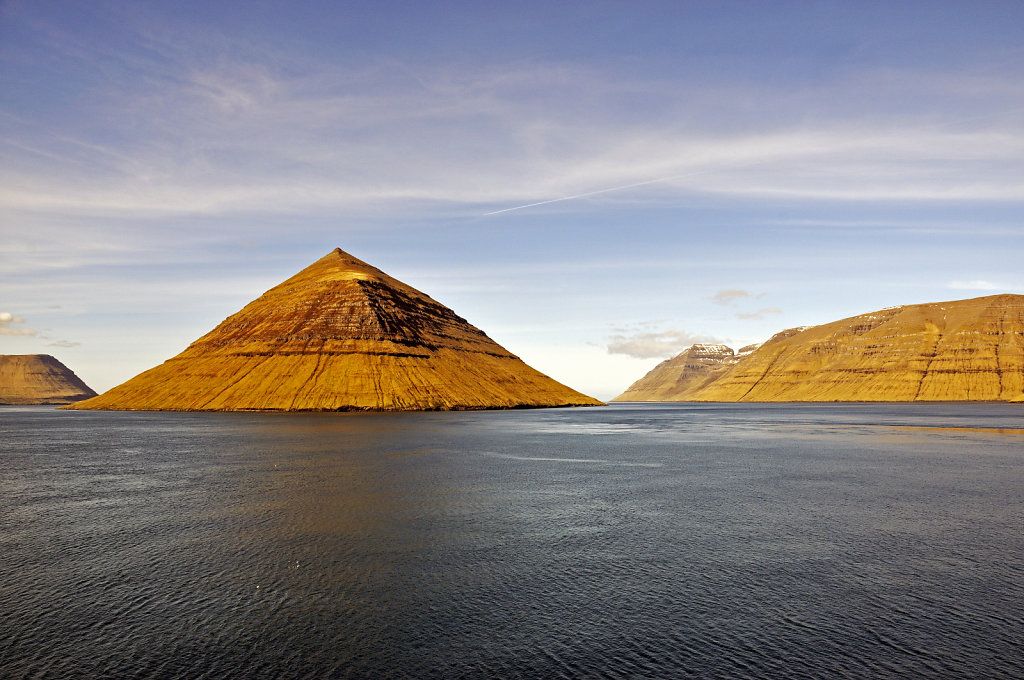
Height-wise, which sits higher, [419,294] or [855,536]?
[419,294]

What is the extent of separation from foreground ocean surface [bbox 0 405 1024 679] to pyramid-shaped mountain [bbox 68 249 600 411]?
94349 mm

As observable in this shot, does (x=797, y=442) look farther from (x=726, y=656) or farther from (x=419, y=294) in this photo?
(x=419, y=294)

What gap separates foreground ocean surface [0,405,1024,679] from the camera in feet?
33.6

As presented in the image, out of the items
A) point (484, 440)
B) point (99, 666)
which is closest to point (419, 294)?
point (484, 440)

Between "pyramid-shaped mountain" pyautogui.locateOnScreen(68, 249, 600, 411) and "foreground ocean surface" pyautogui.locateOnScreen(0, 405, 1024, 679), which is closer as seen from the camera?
"foreground ocean surface" pyautogui.locateOnScreen(0, 405, 1024, 679)

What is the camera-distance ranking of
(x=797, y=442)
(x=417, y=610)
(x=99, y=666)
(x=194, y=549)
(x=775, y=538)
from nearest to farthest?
(x=99, y=666), (x=417, y=610), (x=194, y=549), (x=775, y=538), (x=797, y=442)

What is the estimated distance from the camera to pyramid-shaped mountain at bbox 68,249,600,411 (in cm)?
12544

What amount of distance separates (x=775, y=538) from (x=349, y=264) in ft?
601

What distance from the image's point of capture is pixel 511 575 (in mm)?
14742

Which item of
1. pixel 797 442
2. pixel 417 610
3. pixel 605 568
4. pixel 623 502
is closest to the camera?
pixel 417 610

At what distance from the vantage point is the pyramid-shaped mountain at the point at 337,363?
12544 cm

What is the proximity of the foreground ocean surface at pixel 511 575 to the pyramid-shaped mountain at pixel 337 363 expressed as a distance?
94349mm

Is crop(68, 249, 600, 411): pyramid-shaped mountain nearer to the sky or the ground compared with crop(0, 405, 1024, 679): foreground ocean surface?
nearer to the sky

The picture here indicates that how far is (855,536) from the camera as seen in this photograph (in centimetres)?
1873
